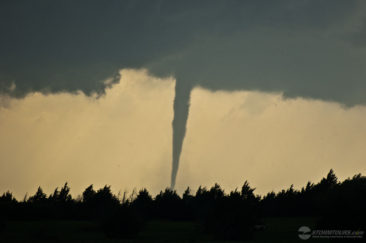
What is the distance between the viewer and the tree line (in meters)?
44.9

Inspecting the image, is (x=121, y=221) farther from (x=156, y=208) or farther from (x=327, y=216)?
(x=156, y=208)

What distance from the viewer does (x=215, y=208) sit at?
7269 centimetres

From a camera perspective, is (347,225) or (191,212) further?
(191,212)

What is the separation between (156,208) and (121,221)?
5672 cm

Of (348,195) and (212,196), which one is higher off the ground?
(212,196)

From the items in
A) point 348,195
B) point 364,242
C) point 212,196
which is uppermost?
point 212,196

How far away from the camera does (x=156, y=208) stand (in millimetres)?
123438

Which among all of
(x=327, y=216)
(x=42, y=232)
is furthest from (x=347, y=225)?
(x=42, y=232)

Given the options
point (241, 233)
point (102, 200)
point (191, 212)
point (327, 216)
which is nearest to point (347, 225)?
point (327, 216)

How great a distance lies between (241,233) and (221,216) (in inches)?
169

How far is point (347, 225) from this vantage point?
43.5 metres

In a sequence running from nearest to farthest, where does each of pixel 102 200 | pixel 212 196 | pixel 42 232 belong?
pixel 42 232
pixel 102 200
pixel 212 196

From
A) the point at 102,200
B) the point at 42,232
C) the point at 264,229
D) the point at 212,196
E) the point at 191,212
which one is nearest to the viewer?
the point at 42,232

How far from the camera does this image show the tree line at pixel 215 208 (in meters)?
44.9
